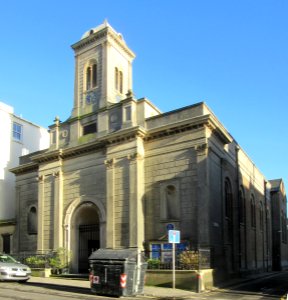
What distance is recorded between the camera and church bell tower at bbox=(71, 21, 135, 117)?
98.7 ft

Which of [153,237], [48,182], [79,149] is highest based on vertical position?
[79,149]

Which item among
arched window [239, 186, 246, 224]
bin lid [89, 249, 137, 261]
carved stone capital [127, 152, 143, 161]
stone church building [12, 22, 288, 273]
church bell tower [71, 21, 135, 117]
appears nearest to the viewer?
bin lid [89, 249, 137, 261]

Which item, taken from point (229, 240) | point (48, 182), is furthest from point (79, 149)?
point (229, 240)

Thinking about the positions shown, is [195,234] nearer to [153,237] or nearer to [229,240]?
[153,237]

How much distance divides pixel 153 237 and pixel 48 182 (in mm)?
9655

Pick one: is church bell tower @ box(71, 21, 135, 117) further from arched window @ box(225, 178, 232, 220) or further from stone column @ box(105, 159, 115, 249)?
arched window @ box(225, 178, 232, 220)

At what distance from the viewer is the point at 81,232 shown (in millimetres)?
29219

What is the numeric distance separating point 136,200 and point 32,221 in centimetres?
1139

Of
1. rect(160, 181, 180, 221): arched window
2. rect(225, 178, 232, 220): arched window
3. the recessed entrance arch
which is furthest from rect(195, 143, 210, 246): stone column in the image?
the recessed entrance arch

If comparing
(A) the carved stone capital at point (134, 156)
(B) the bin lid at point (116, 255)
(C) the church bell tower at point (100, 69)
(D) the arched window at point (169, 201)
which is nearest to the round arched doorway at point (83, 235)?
(A) the carved stone capital at point (134, 156)

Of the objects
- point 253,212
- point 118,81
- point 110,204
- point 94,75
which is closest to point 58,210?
point 110,204

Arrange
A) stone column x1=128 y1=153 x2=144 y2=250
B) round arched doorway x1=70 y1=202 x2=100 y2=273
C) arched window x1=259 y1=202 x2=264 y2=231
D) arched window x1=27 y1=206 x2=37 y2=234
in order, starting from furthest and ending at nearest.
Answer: arched window x1=259 y1=202 x2=264 y2=231
arched window x1=27 y1=206 x2=37 y2=234
round arched doorway x1=70 y1=202 x2=100 y2=273
stone column x1=128 y1=153 x2=144 y2=250

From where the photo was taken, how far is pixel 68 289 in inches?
766

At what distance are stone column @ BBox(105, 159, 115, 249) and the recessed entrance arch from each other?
178 centimetres
